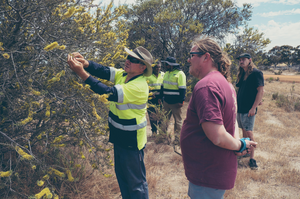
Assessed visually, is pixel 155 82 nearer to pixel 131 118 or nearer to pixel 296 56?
pixel 131 118

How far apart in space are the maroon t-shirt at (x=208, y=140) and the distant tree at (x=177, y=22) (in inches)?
299

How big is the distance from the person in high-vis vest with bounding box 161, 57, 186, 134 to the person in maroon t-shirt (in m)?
3.16

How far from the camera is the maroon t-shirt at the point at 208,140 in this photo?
1.42 m

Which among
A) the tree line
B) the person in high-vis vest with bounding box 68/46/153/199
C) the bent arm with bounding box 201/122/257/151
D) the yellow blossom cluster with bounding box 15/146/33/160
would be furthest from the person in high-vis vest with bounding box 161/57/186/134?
the yellow blossom cluster with bounding box 15/146/33/160

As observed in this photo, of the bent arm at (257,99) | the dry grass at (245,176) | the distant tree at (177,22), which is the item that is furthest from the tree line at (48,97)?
the distant tree at (177,22)

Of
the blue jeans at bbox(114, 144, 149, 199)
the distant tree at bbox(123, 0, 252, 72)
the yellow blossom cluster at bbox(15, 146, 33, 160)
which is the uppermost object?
the distant tree at bbox(123, 0, 252, 72)

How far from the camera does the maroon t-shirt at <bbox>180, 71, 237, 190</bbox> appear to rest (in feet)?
4.64

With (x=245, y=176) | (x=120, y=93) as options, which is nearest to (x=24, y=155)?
(x=120, y=93)

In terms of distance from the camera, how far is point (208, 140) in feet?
5.00

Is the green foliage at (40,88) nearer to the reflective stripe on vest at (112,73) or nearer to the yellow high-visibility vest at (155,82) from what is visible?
the reflective stripe on vest at (112,73)

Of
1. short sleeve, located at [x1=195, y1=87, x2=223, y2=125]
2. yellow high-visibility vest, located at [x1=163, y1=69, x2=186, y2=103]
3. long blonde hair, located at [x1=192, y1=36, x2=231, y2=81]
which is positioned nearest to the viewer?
short sleeve, located at [x1=195, y1=87, x2=223, y2=125]

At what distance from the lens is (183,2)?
1003 centimetres

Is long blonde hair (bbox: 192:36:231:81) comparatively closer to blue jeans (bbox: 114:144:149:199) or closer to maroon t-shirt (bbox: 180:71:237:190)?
maroon t-shirt (bbox: 180:71:237:190)

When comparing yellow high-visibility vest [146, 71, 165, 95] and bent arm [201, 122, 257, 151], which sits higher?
yellow high-visibility vest [146, 71, 165, 95]
